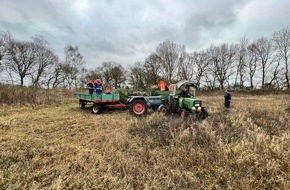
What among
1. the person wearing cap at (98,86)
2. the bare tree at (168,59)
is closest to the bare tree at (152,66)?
the bare tree at (168,59)

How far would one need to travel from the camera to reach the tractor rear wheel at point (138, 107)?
10.4m

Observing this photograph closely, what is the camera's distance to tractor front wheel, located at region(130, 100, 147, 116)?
410 inches

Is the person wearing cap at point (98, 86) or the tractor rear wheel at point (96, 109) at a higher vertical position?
the person wearing cap at point (98, 86)

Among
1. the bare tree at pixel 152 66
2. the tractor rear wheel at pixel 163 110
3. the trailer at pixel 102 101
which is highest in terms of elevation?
the bare tree at pixel 152 66

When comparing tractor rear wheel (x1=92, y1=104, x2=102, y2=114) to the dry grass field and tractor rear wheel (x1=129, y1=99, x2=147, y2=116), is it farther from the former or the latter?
the dry grass field

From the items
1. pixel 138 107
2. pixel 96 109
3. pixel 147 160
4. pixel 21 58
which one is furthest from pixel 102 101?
pixel 21 58

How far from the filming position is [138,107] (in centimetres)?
1053

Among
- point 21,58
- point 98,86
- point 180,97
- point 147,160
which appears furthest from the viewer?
point 21,58

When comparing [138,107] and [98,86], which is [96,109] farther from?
[138,107]

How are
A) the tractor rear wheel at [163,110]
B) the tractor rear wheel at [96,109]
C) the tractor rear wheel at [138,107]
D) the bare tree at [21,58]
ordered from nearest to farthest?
the tractor rear wheel at [163,110] < the tractor rear wheel at [138,107] < the tractor rear wheel at [96,109] < the bare tree at [21,58]

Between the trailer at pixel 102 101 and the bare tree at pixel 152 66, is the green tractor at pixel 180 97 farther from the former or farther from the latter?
the bare tree at pixel 152 66

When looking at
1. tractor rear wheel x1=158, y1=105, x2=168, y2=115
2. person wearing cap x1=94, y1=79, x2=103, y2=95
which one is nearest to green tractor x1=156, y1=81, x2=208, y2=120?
tractor rear wheel x1=158, y1=105, x2=168, y2=115

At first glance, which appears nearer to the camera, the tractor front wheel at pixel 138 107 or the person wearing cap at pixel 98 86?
the tractor front wheel at pixel 138 107

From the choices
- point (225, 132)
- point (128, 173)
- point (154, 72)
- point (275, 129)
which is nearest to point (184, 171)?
point (128, 173)
